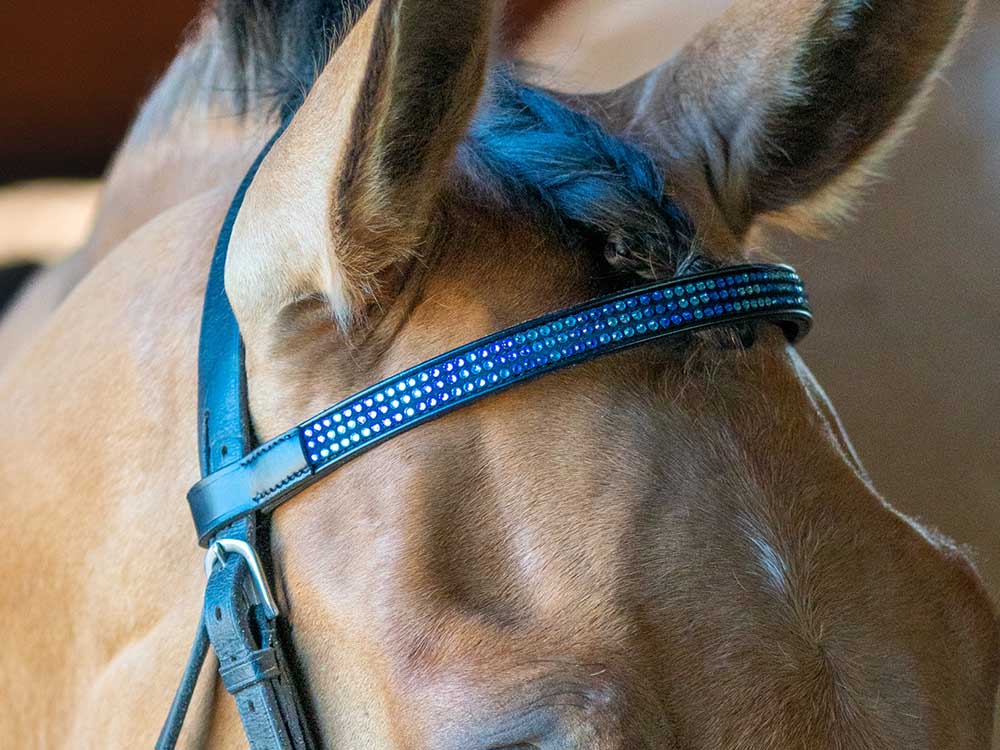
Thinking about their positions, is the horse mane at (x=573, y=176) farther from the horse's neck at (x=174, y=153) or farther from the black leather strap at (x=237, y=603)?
the horse's neck at (x=174, y=153)

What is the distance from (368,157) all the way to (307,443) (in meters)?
0.21

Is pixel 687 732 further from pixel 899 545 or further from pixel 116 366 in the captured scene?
pixel 116 366

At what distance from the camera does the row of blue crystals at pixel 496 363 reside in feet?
2.46

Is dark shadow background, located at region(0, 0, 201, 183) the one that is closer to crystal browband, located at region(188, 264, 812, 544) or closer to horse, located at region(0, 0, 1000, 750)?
horse, located at region(0, 0, 1000, 750)

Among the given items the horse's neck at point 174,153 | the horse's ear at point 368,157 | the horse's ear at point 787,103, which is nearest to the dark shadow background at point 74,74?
the horse's neck at point 174,153

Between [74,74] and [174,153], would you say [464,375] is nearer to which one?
[174,153]

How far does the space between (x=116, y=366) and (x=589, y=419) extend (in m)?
0.50

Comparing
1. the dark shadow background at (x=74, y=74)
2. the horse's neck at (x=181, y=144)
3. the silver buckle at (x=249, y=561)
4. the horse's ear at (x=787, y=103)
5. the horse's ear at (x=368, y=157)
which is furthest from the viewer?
the dark shadow background at (x=74, y=74)

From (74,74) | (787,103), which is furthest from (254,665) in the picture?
(74,74)

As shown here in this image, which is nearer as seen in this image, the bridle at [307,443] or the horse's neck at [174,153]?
the bridle at [307,443]

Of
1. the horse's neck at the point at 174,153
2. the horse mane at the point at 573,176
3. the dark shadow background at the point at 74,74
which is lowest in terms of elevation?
the horse mane at the point at 573,176

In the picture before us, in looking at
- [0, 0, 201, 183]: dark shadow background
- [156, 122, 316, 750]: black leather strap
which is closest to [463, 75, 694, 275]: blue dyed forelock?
[156, 122, 316, 750]: black leather strap

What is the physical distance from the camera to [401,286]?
79cm

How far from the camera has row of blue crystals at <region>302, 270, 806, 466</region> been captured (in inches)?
29.5
